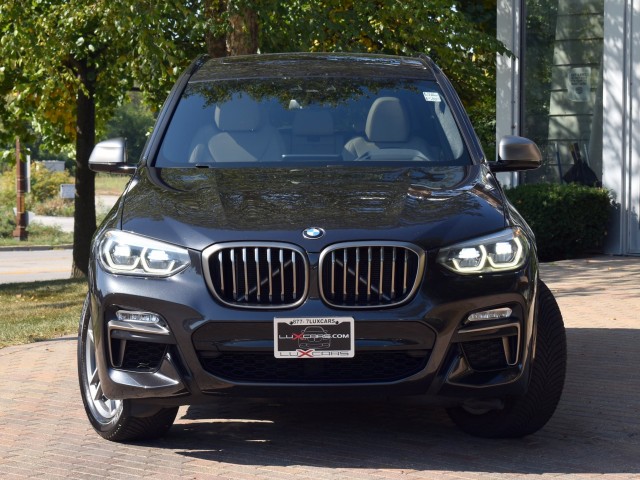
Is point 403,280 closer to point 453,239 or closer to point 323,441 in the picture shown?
point 453,239

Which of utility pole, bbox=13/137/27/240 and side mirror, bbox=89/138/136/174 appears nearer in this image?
side mirror, bbox=89/138/136/174

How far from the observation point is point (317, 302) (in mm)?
4934

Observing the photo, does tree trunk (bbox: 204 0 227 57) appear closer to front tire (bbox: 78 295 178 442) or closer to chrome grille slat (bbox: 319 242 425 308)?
front tire (bbox: 78 295 178 442)

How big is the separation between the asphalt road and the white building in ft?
33.6

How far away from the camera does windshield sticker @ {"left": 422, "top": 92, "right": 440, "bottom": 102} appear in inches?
259

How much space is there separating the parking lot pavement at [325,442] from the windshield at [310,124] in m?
1.27

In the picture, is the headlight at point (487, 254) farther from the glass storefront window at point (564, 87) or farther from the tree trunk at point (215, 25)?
the glass storefront window at point (564, 87)

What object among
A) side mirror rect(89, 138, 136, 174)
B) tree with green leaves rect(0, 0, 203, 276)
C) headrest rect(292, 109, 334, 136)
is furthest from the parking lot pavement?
tree with green leaves rect(0, 0, 203, 276)

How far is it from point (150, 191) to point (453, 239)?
1.43 m

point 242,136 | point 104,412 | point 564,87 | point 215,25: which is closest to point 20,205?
point 564,87

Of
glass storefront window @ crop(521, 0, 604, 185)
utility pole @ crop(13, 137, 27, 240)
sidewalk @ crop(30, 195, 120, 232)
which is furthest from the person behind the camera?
sidewalk @ crop(30, 195, 120, 232)

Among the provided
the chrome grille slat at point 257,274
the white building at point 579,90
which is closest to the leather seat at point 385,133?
the chrome grille slat at point 257,274

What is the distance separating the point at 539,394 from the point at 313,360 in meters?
1.09

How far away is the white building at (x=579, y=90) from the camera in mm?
15969
